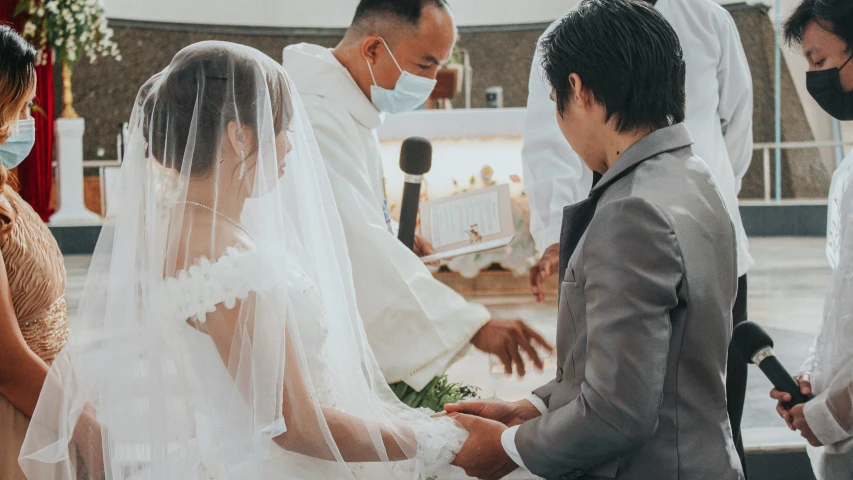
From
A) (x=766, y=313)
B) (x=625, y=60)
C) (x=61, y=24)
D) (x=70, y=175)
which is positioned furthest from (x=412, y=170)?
(x=70, y=175)

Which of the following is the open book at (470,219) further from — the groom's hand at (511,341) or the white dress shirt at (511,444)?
the white dress shirt at (511,444)

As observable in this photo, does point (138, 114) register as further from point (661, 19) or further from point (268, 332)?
point (661, 19)

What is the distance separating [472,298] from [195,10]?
791 centimetres

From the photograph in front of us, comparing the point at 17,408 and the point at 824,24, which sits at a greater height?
the point at 824,24

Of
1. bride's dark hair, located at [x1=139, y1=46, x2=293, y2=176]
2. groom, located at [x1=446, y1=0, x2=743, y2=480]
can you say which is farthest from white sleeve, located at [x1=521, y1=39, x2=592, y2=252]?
bride's dark hair, located at [x1=139, y1=46, x2=293, y2=176]

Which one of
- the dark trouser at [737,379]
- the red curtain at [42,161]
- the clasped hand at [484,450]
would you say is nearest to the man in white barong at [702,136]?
the dark trouser at [737,379]

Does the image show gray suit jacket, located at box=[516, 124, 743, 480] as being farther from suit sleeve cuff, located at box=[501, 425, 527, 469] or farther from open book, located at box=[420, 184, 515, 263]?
open book, located at box=[420, 184, 515, 263]

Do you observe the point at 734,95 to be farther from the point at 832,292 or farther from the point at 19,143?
the point at 19,143

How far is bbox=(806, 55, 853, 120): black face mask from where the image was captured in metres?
1.86

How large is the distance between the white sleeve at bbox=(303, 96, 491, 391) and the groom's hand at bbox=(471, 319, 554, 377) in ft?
0.14

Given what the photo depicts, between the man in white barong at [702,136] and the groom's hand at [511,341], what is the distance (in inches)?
15.2

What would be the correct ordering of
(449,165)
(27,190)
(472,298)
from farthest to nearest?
(27,190), (472,298), (449,165)

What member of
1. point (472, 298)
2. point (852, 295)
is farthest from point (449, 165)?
point (852, 295)

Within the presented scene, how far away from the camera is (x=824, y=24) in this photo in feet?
6.03
